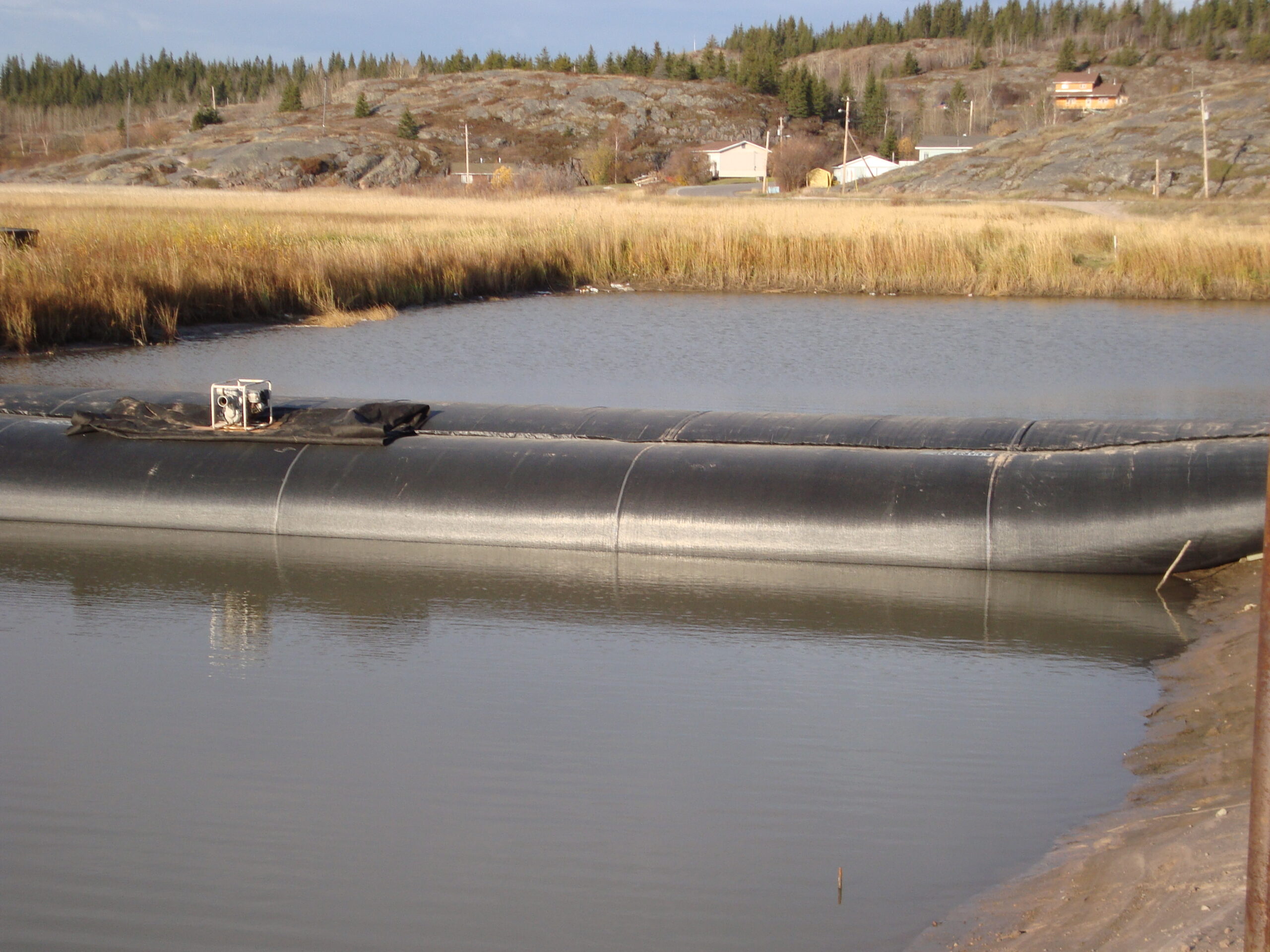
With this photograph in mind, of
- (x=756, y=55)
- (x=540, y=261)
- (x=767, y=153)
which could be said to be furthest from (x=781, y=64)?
(x=540, y=261)

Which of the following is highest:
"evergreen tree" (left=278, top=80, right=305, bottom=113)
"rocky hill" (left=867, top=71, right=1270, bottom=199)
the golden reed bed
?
"evergreen tree" (left=278, top=80, right=305, bottom=113)

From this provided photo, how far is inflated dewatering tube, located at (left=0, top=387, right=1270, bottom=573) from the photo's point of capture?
19.4ft

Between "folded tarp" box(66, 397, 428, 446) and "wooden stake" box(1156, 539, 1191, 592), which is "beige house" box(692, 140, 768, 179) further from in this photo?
"wooden stake" box(1156, 539, 1191, 592)

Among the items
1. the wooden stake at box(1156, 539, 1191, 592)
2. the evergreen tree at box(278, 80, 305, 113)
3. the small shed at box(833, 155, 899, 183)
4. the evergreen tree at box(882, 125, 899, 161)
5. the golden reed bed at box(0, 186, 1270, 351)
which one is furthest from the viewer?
the evergreen tree at box(278, 80, 305, 113)

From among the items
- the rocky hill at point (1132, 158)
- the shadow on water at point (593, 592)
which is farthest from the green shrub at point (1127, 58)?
the shadow on water at point (593, 592)

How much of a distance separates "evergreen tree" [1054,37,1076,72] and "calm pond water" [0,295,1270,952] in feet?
389

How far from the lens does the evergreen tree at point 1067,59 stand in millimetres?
112062

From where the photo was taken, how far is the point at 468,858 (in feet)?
10.9

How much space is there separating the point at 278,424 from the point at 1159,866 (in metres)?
5.56

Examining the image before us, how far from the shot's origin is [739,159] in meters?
78.6

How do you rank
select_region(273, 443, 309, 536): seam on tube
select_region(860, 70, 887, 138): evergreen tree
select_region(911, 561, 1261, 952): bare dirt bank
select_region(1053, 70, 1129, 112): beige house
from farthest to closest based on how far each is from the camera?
select_region(1053, 70, 1129, 112): beige house < select_region(860, 70, 887, 138): evergreen tree < select_region(273, 443, 309, 536): seam on tube < select_region(911, 561, 1261, 952): bare dirt bank

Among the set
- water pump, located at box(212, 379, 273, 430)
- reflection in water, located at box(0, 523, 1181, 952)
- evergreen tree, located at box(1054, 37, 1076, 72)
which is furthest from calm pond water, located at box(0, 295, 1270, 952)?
evergreen tree, located at box(1054, 37, 1076, 72)

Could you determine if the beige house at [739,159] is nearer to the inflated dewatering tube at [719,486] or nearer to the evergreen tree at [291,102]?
the evergreen tree at [291,102]

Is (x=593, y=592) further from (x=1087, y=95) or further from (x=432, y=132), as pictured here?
(x=1087, y=95)
